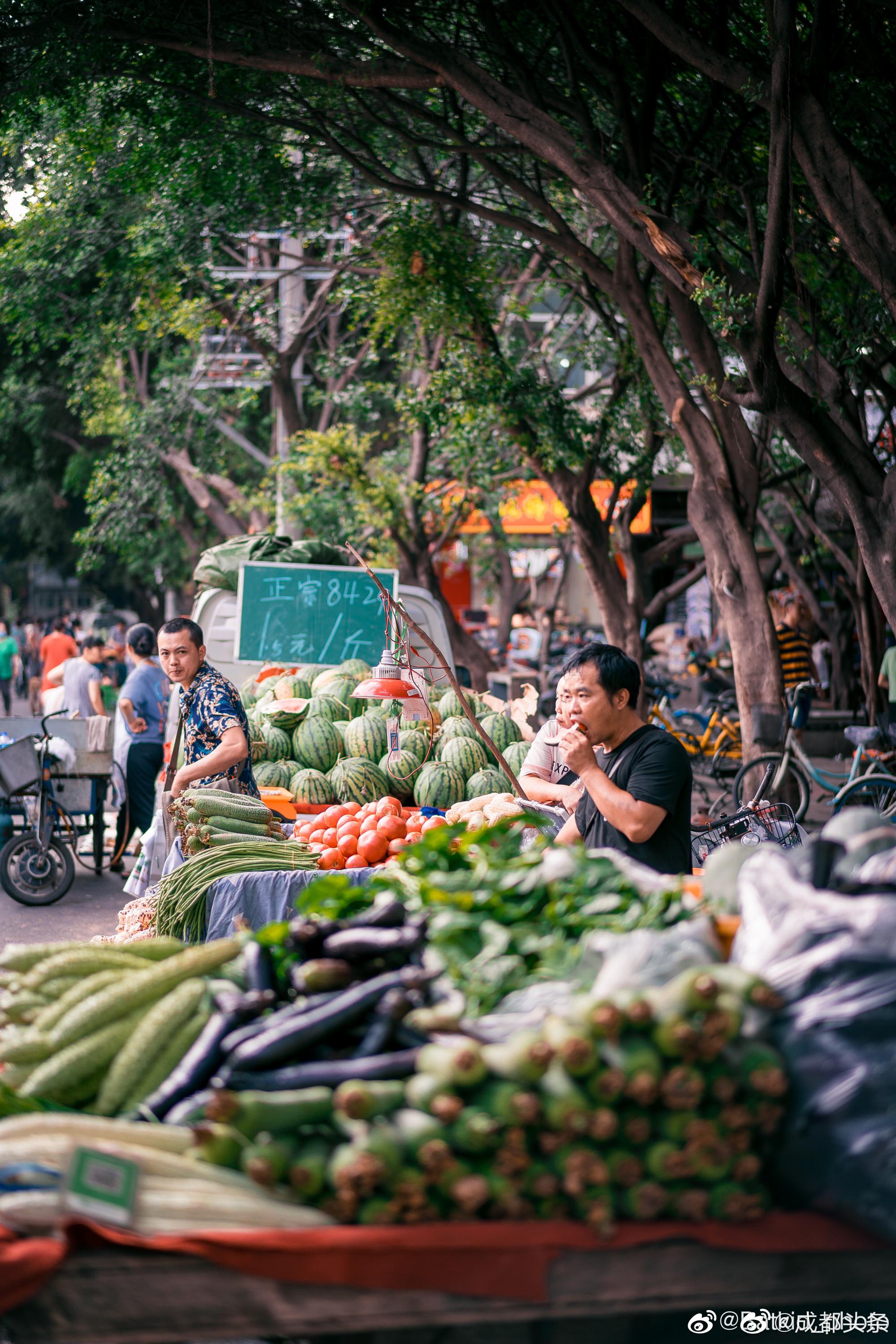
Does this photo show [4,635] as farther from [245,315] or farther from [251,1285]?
[251,1285]

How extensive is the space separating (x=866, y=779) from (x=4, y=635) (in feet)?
58.4

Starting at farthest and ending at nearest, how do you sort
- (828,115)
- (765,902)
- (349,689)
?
1. (349,689)
2. (828,115)
3. (765,902)

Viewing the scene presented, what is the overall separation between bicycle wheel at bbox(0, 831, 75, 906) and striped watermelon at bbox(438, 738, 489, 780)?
147 inches

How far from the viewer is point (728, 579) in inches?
369

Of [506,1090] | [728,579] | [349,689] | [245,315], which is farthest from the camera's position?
[245,315]

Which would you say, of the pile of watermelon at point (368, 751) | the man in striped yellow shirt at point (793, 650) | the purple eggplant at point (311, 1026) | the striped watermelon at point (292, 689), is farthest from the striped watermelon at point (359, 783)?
the man in striped yellow shirt at point (793, 650)

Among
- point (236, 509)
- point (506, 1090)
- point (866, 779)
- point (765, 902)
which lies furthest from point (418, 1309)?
point (236, 509)

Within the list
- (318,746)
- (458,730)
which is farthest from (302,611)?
(458,730)

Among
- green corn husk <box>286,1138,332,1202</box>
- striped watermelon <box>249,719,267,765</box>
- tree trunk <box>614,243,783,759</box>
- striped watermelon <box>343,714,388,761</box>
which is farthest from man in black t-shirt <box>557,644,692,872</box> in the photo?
tree trunk <box>614,243,783,759</box>

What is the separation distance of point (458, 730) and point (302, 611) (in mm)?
3167

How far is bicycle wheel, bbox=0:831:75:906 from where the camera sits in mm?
9188

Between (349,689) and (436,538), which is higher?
(436,538)

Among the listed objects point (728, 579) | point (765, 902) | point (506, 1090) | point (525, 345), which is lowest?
point (506, 1090)

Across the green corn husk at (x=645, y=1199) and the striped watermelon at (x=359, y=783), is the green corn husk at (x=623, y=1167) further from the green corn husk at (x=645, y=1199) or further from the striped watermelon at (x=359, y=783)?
the striped watermelon at (x=359, y=783)
